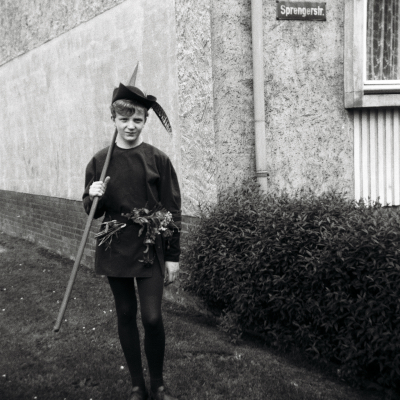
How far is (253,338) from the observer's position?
5086 millimetres

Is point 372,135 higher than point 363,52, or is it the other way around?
point 363,52

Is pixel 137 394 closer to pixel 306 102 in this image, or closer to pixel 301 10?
pixel 306 102

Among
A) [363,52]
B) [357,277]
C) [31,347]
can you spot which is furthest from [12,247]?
[357,277]

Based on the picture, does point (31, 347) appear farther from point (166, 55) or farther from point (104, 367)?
point (166, 55)

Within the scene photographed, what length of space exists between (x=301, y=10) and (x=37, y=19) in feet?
17.1

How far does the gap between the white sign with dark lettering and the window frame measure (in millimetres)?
278

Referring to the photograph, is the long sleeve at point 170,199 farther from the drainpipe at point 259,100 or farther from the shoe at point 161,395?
the drainpipe at point 259,100

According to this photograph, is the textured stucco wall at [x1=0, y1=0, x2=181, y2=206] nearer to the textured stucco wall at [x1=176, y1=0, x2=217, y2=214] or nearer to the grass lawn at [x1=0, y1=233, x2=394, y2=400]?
the textured stucco wall at [x1=176, y1=0, x2=217, y2=214]

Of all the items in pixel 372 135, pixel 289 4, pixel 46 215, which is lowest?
pixel 46 215

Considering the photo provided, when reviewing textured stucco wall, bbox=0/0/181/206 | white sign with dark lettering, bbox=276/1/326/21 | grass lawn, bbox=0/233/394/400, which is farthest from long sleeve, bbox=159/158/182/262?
white sign with dark lettering, bbox=276/1/326/21

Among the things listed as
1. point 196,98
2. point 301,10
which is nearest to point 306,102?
point 301,10

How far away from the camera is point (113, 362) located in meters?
4.58

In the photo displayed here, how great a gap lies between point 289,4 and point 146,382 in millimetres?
3739

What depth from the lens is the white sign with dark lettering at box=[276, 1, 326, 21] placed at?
5.70m
